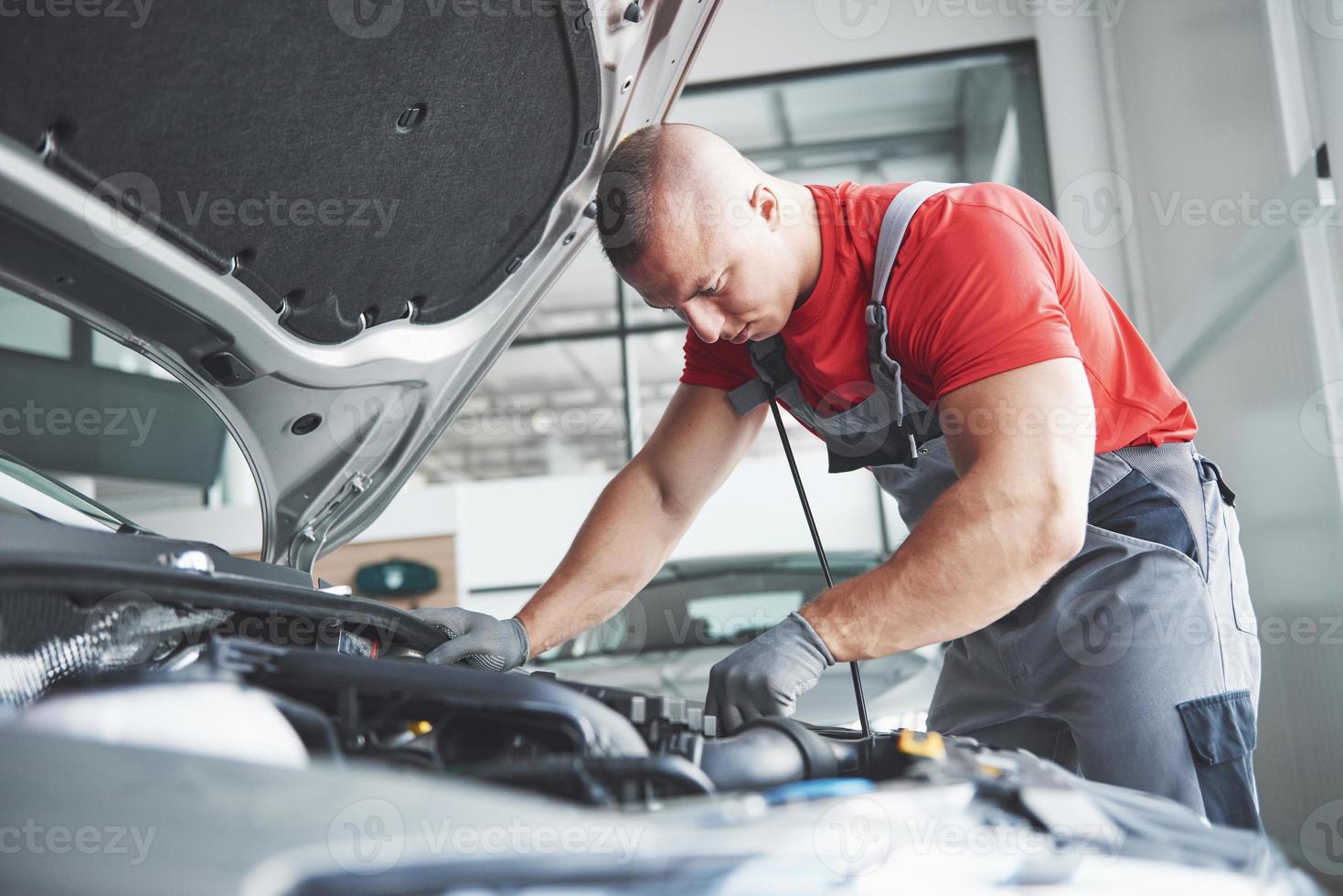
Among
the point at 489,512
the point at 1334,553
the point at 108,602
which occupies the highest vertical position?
the point at 489,512

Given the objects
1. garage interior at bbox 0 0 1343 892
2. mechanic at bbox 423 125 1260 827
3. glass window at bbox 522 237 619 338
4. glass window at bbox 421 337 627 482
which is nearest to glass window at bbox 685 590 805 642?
garage interior at bbox 0 0 1343 892

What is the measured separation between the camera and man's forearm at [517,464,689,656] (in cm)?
146

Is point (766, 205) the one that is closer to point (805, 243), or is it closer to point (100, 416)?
point (805, 243)

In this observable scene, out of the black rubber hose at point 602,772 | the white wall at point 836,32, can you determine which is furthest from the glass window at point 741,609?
the black rubber hose at point 602,772

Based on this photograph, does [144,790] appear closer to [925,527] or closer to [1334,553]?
[925,527]

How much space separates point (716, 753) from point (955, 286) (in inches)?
26.2

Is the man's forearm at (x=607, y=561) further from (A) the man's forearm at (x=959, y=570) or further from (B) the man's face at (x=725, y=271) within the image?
(A) the man's forearm at (x=959, y=570)

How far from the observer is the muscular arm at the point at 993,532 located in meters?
1.08

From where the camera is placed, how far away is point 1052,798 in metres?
0.68

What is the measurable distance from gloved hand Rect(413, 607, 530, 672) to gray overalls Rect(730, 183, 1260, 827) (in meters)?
0.54

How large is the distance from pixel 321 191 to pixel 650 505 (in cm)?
71

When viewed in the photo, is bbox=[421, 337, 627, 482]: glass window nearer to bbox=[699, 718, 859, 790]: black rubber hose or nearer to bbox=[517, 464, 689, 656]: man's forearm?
bbox=[517, 464, 689, 656]: man's forearm

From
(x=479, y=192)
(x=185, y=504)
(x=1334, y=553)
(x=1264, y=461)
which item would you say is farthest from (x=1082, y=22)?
(x=185, y=504)

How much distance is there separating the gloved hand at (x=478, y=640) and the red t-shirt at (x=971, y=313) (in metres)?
0.53
